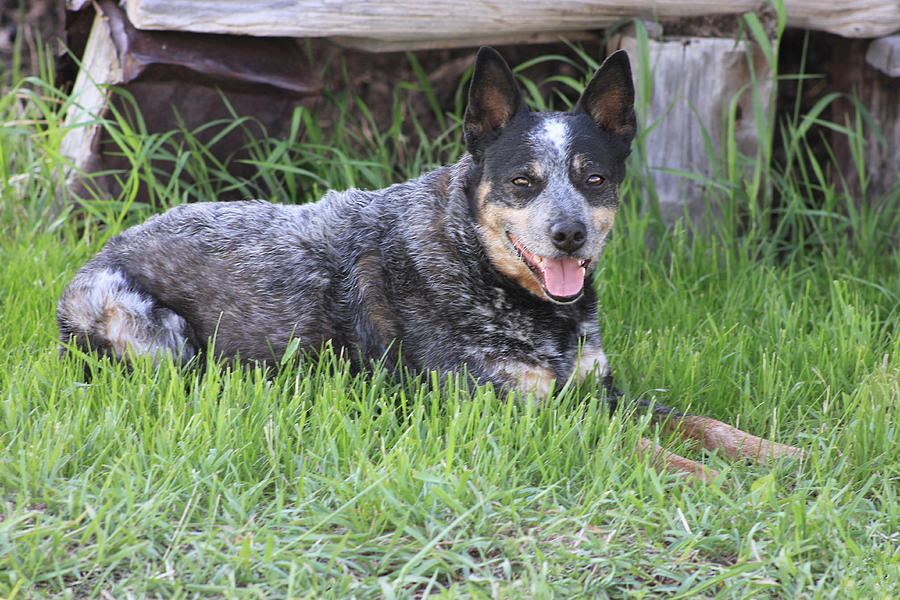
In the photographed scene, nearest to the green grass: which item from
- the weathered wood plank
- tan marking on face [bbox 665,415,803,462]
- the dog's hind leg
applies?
tan marking on face [bbox 665,415,803,462]

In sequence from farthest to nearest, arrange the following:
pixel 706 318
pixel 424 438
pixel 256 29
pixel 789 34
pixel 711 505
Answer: pixel 789 34 → pixel 256 29 → pixel 706 318 → pixel 424 438 → pixel 711 505

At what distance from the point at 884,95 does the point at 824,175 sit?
1.84 ft

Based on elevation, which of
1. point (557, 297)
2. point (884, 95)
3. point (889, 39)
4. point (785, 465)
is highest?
point (889, 39)

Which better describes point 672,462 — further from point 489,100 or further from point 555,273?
point 489,100

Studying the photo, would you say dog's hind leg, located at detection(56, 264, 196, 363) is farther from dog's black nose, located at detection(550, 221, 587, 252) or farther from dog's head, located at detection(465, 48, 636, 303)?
dog's black nose, located at detection(550, 221, 587, 252)

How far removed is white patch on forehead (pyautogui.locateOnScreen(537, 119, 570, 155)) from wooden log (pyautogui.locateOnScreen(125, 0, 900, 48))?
1.77 metres

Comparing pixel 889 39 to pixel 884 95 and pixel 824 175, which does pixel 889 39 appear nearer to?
pixel 884 95

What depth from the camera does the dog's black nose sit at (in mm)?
3090

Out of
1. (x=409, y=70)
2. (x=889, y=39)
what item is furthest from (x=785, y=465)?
(x=409, y=70)

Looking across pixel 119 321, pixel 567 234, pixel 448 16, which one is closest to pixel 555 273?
pixel 567 234

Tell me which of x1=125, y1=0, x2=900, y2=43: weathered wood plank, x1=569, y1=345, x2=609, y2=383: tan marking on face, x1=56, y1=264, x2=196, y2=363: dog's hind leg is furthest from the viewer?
x1=125, y1=0, x2=900, y2=43: weathered wood plank

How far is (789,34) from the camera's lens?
5445 millimetres

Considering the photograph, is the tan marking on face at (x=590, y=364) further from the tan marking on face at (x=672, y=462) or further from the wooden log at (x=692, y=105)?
the wooden log at (x=692, y=105)

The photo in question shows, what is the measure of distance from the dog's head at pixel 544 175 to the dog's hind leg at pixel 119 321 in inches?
48.9
